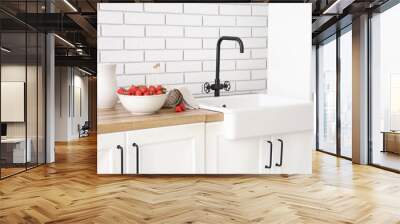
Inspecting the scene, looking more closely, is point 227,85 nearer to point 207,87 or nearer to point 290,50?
point 207,87

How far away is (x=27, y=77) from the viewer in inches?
204

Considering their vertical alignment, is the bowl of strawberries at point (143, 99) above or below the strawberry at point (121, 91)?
below

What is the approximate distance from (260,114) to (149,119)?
36.9 inches

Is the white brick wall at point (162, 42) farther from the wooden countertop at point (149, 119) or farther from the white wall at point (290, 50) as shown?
the white wall at point (290, 50)

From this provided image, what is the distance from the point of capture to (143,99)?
3455 millimetres

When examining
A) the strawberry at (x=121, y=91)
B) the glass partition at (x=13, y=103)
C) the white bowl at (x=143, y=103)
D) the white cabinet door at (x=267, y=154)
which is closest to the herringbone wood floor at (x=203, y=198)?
the white cabinet door at (x=267, y=154)

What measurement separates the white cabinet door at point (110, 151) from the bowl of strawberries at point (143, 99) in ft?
0.84

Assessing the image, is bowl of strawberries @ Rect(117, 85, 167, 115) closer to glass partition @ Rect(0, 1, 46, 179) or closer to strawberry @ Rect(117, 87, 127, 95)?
strawberry @ Rect(117, 87, 127, 95)

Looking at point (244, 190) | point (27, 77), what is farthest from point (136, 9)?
Answer: point (27, 77)

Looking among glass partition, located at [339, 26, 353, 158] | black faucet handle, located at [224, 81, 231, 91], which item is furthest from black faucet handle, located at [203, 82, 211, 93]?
glass partition, located at [339, 26, 353, 158]

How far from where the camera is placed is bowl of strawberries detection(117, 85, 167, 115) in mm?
3453

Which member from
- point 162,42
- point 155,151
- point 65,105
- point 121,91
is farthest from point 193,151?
point 65,105

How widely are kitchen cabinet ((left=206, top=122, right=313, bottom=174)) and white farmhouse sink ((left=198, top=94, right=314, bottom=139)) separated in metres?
0.06

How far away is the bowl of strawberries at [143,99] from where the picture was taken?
11.3ft
